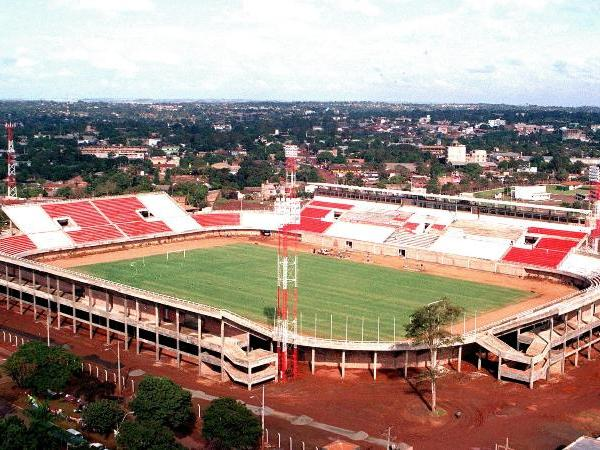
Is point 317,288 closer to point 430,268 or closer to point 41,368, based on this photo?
point 430,268

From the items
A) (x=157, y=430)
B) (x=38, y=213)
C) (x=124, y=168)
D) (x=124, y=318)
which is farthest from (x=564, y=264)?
(x=124, y=168)

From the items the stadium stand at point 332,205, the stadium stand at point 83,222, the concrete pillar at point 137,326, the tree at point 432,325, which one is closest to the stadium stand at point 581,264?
the tree at point 432,325

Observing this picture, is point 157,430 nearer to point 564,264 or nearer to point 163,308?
point 163,308

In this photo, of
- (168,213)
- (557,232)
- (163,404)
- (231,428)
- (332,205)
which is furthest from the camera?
(332,205)

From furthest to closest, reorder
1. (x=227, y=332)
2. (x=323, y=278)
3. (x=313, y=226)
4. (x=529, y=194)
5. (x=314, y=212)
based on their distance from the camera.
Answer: (x=529, y=194), (x=314, y=212), (x=313, y=226), (x=323, y=278), (x=227, y=332)

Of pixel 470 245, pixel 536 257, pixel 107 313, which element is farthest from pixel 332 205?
pixel 107 313

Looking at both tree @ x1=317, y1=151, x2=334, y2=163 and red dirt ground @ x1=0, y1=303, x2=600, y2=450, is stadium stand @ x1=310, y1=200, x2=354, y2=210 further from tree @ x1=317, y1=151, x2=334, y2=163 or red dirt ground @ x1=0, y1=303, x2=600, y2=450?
tree @ x1=317, y1=151, x2=334, y2=163
